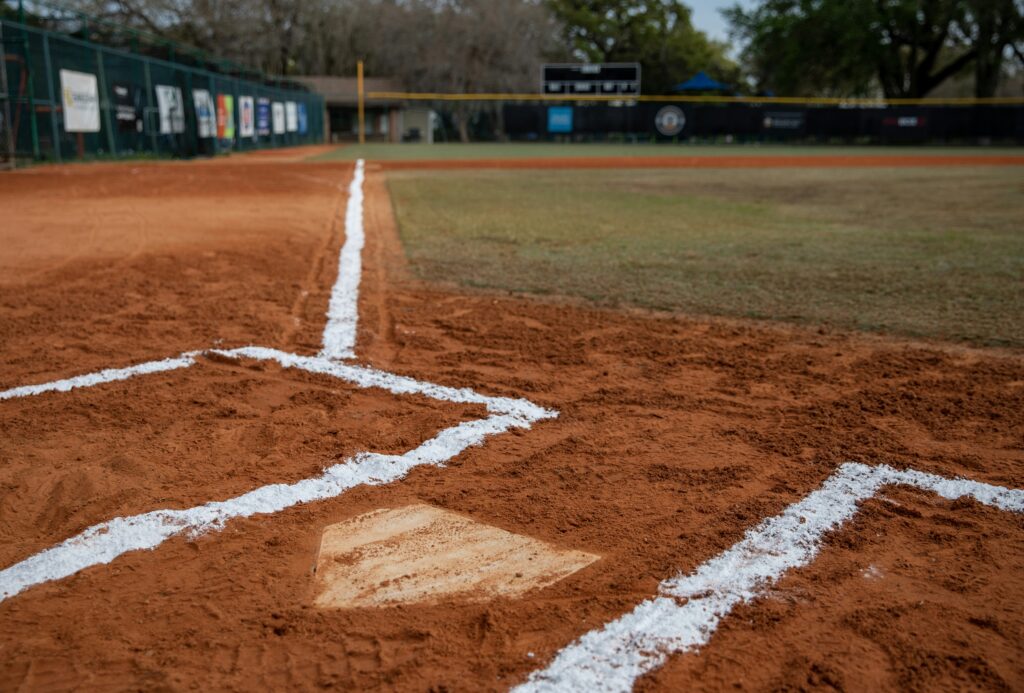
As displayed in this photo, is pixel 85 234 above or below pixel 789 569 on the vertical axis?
above

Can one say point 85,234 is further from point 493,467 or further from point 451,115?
point 451,115

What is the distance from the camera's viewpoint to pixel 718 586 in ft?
6.53

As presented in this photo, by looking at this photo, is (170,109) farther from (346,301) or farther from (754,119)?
(754,119)

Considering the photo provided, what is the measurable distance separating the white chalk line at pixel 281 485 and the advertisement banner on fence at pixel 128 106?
56.6 ft

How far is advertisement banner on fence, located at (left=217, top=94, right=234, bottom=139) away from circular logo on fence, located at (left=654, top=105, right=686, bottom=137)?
20944 mm

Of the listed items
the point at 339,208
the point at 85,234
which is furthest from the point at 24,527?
the point at 339,208

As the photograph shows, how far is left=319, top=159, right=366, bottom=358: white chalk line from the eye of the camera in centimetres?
410

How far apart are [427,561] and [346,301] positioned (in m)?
3.24

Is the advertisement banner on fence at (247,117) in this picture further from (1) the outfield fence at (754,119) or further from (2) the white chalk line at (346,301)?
(2) the white chalk line at (346,301)

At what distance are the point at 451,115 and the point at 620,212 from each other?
38.9 meters

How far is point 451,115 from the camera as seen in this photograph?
47.3 meters

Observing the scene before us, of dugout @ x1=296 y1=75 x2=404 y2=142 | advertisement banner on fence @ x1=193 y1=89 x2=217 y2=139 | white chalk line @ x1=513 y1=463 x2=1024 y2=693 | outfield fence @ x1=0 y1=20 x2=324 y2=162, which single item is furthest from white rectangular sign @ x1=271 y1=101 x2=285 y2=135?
white chalk line @ x1=513 y1=463 x2=1024 y2=693

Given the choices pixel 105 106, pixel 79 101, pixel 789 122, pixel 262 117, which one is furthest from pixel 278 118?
pixel 789 122

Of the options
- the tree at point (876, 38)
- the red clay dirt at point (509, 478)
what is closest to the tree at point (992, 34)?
the tree at point (876, 38)
